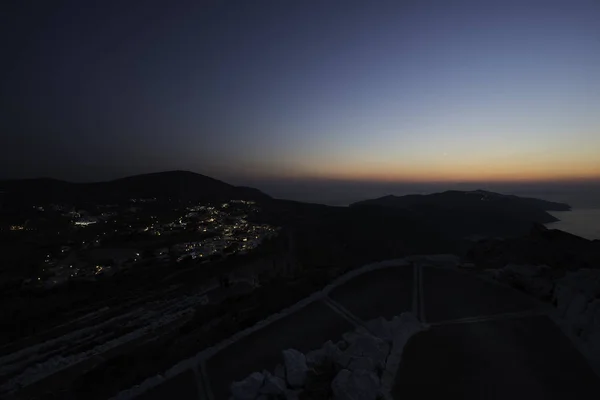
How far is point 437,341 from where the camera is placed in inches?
309

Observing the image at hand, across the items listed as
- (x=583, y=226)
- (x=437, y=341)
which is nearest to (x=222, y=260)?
(x=437, y=341)

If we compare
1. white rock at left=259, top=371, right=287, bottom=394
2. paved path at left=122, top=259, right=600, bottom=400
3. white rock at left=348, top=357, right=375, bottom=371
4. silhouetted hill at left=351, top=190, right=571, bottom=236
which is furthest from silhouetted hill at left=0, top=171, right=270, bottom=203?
white rock at left=348, top=357, right=375, bottom=371

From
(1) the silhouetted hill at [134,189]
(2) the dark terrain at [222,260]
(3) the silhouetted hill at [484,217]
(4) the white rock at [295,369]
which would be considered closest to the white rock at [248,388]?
(4) the white rock at [295,369]

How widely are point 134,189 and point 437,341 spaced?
9966cm

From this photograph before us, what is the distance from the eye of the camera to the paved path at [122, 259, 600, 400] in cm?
622

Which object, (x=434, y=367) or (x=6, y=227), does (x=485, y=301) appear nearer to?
(x=434, y=367)

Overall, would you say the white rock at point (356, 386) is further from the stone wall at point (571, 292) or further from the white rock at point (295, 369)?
the stone wall at point (571, 292)

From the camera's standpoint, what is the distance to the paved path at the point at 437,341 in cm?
622

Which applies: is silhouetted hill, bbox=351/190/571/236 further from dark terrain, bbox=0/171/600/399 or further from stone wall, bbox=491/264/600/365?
stone wall, bbox=491/264/600/365

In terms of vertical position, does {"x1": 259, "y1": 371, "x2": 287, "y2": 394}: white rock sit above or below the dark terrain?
above

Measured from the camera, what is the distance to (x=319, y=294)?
12141 mm

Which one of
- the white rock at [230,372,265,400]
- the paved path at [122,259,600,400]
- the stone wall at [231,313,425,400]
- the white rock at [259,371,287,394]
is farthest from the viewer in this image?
the paved path at [122,259,600,400]

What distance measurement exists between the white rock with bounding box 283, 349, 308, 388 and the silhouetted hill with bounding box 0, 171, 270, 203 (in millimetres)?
87529

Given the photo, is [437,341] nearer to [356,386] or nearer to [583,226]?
[356,386]
